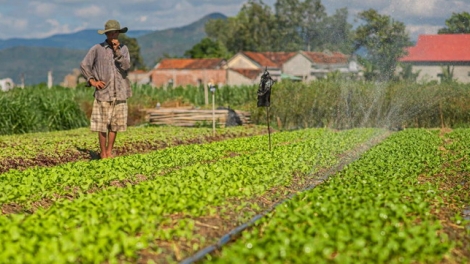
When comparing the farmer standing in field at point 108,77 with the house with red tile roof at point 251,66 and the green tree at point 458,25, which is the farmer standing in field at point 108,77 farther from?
the house with red tile roof at point 251,66

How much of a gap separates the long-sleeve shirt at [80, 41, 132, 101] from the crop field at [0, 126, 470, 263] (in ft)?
4.85

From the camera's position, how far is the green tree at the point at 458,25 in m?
21.2

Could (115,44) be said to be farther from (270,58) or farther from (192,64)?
(270,58)

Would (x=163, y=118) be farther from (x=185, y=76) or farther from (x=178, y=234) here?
(x=185, y=76)

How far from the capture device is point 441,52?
21109 millimetres

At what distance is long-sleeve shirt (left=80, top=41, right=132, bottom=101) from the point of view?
1180cm

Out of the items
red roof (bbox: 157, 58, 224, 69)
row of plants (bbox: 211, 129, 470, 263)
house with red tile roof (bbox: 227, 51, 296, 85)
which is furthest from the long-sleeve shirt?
red roof (bbox: 157, 58, 224, 69)

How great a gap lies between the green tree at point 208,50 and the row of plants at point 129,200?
259 ft

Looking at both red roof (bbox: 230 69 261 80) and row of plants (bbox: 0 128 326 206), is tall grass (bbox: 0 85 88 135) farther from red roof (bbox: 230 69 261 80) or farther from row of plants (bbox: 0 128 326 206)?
red roof (bbox: 230 69 261 80)

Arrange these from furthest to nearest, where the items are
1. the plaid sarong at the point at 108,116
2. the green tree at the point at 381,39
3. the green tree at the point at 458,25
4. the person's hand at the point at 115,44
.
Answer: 1. the green tree at the point at 458,25
2. the green tree at the point at 381,39
3. the plaid sarong at the point at 108,116
4. the person's hand at the point at 115,44

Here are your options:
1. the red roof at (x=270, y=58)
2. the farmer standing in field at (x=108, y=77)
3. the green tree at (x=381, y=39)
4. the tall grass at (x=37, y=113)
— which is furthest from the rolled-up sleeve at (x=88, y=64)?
the red roof at (x=270, y=58)

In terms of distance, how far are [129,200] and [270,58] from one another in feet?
230

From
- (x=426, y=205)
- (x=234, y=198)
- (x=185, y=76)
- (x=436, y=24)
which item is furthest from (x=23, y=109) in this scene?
(x=185, y=76)

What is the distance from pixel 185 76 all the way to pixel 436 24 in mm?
56788
